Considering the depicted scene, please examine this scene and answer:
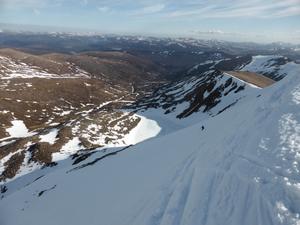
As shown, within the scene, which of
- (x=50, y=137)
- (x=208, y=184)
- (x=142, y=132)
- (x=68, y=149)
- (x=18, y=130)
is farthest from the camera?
(x=18, y=130)

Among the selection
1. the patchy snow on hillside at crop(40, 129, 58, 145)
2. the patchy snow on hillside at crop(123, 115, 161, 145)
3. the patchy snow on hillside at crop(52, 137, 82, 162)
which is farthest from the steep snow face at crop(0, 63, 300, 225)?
the patchy snow on hillside at crop(123, 115, 161, 145)

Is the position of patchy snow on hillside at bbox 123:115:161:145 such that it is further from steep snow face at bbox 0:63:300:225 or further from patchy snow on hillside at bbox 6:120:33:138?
steep snow face at bbox 0:63:300:225

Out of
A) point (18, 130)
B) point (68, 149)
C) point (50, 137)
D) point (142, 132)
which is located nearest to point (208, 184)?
point (68, 149)

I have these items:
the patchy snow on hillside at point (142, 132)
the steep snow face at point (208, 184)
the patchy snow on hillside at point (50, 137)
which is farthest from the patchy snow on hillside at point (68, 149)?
the steep snow face at point (208, 184)

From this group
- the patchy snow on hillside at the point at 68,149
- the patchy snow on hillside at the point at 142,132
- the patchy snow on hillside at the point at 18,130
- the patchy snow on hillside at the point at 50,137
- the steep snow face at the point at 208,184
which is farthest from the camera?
the patchy snow on hillside at the point at 18,130

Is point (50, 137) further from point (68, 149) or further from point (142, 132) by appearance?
point (142, 132)

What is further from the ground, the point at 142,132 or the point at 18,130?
the point at 142,132

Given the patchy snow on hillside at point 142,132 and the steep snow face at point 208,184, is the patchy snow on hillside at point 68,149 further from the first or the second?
the steep snow face at point 208,184

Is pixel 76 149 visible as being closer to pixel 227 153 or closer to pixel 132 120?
pixel 132 120
